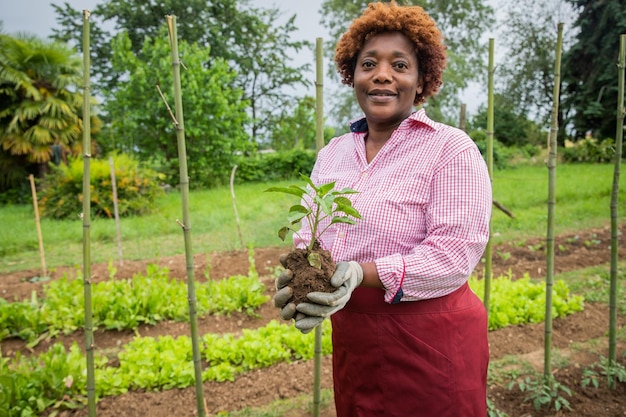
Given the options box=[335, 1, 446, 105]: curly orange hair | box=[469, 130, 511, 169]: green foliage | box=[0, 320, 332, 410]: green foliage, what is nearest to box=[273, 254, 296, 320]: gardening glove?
box=[335, 1, 446, 105]: curly orange hair

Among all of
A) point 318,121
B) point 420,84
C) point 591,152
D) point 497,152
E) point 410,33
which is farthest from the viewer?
point 497,152

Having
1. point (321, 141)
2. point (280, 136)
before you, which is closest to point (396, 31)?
point (321, 141)

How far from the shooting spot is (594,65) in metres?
19.0

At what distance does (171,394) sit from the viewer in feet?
9.82

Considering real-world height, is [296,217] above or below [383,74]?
below

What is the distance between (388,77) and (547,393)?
6.84ft

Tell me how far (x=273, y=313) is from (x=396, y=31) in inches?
128

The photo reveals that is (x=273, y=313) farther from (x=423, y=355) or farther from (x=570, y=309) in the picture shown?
(x=423, y=355)

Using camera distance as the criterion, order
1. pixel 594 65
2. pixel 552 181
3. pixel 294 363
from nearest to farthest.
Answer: pixel 552 181
pixel 294 363
pixel 594 65

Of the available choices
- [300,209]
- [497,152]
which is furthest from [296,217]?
[497,152]

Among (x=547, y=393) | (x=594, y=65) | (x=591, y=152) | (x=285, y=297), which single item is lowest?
(x=547, y=393)

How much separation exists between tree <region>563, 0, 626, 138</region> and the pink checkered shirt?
18839 mm

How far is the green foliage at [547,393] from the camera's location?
8.11 feet

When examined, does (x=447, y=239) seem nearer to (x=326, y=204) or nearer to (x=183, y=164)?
(x=326, y=204)
